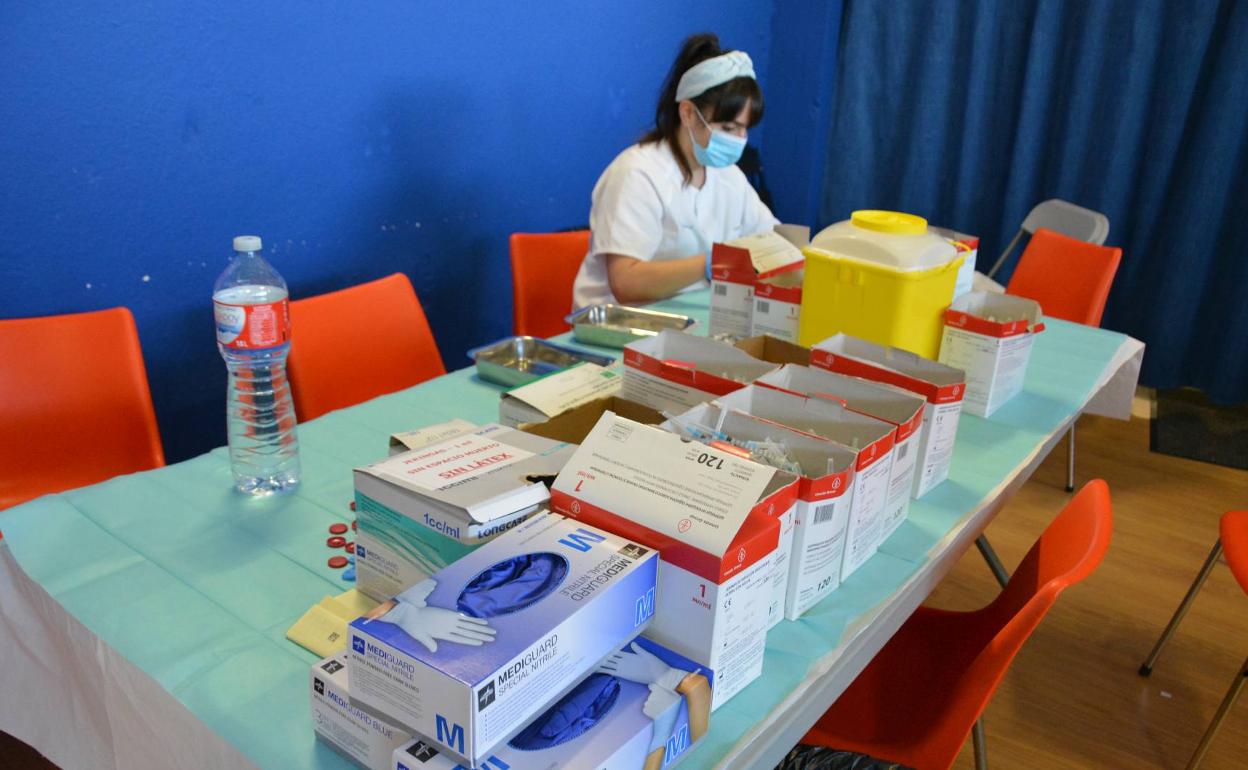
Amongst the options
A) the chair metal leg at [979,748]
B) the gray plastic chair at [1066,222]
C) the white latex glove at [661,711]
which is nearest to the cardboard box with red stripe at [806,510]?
the white latex glove at [661,711]

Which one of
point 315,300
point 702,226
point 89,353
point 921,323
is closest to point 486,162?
point 702,226

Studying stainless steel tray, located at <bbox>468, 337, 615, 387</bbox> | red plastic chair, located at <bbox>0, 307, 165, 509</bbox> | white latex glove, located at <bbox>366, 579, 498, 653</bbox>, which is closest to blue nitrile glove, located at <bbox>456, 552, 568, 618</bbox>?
white latex glove, located at <bbox>366, 579, 498, 653</bbox>

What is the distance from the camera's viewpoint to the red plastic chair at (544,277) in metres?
2.50

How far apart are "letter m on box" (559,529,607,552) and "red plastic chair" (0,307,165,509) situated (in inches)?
48.7

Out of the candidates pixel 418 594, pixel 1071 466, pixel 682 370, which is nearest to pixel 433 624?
pixel 418 594

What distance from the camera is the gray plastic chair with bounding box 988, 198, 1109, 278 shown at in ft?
9.64

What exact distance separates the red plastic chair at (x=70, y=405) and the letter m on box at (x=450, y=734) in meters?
1.31

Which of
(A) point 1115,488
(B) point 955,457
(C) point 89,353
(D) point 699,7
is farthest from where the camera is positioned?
(D) point 699,7

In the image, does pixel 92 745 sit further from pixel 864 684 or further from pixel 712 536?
pixel 864 684

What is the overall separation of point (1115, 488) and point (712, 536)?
2550 mm

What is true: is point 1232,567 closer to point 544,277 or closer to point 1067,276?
point 1067,276

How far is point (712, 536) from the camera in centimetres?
80

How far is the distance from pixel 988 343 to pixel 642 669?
103cm

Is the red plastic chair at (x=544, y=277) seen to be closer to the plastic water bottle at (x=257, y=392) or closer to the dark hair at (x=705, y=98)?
the dark hair at (x=705, y=98)
